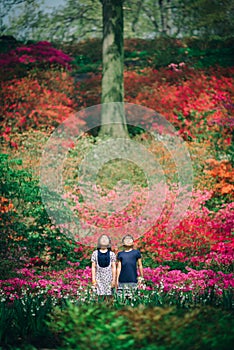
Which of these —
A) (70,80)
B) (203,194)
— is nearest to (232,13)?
(70,80)

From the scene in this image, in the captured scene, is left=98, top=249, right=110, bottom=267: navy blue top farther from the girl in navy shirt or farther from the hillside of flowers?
the hillside of flowers

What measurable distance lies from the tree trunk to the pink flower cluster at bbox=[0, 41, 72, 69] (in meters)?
3.61

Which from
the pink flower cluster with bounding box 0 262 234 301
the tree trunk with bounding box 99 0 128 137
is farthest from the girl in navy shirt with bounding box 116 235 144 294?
the tree trunk with bounding box 99 0 128 137

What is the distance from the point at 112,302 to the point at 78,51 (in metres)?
15.9

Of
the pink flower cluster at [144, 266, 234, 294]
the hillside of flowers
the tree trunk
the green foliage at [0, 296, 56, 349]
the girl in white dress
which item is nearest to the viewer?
the green foliage at [0, 296, 56, 349]

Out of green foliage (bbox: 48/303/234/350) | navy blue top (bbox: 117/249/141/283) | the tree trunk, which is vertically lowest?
green foliage (bbox: 48/303/234/350)

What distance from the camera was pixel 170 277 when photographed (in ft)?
24.9

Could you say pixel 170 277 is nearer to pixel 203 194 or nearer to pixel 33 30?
pixel 203 194

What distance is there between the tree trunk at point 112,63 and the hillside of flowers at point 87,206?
2.94 feet

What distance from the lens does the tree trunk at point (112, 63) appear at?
14.1 meters

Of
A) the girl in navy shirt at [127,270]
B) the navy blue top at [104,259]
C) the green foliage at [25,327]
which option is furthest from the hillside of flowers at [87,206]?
the navy blue top at [104,259]

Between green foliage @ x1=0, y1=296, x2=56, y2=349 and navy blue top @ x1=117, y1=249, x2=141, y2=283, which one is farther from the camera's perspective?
navy blue top @ x1=117, y1=249, x2=141, y2=283

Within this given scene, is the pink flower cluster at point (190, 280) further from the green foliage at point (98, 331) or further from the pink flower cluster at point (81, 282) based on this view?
the green foliage at point (98, 331)

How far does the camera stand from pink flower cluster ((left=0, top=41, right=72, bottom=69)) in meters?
16.9
